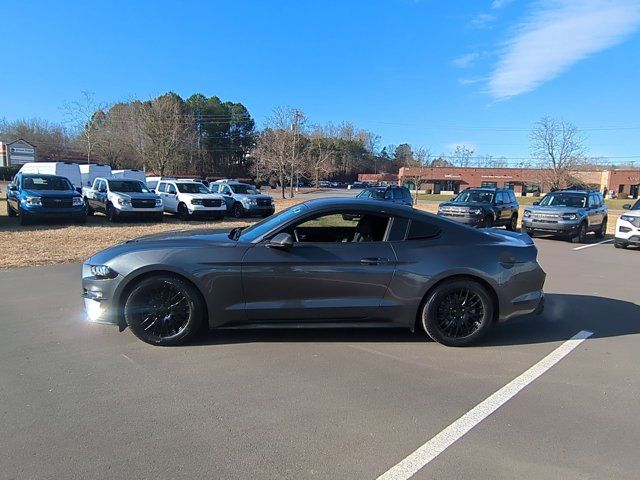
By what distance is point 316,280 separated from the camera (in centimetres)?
458

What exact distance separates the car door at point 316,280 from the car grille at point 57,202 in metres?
13.5

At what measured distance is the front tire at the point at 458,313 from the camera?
15.6 feet

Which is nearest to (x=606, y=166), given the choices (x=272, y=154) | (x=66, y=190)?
(x=272, y=154)

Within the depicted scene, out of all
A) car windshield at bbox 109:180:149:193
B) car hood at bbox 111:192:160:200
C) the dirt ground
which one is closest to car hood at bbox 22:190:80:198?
the dirt ground

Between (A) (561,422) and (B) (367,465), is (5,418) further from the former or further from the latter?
(A) (561,422)

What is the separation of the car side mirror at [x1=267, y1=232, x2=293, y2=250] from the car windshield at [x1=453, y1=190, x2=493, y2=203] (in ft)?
49.2

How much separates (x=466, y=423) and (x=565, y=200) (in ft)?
50.1

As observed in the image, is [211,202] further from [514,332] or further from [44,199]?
[514,332]

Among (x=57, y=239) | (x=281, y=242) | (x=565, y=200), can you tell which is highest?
(x=565, y=200)

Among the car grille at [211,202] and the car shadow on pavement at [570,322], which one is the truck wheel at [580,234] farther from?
the car grille at [211,202]

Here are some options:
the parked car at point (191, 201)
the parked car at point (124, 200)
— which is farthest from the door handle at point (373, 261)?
the parked car at point (191, 201)

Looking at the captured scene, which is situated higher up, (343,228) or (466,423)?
(343,228)

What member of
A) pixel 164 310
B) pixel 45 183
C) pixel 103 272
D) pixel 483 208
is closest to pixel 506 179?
pixel 483 208

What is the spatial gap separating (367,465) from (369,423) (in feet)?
1.64
